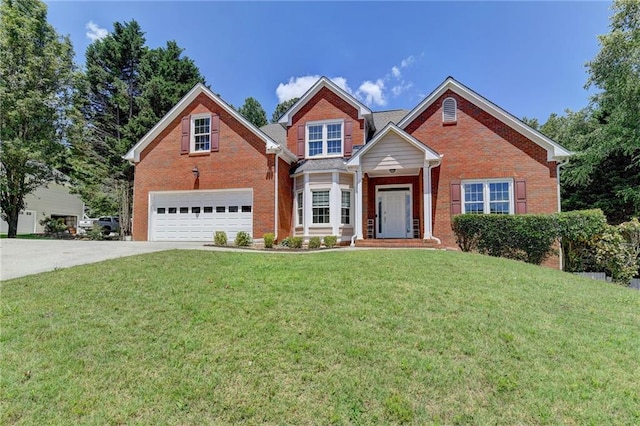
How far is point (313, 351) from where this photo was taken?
14.0 feet

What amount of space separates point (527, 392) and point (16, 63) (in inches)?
1126

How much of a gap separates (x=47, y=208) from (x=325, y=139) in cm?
3027

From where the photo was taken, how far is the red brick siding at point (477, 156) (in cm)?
1396

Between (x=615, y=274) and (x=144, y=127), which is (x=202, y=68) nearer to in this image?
(x=144, y=127)

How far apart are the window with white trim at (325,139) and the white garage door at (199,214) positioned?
4.01 m

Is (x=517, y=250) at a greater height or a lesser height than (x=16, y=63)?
lesser

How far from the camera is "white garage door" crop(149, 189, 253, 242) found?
53.2ft

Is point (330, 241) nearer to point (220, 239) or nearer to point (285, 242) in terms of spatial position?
point (285, 242)

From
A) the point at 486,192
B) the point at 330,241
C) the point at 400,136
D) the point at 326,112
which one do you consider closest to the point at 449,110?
the point at 400,136

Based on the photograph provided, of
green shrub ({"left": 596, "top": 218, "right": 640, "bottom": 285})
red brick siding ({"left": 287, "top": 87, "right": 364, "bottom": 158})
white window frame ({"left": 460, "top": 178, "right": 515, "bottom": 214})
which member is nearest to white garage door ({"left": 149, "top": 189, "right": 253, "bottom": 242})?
red brick siding ({"left": 287, "top": 87, "right": 364, "bottom": 158})

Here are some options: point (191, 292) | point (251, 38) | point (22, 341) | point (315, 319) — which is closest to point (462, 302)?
point (315, 319)

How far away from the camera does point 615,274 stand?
1060cm

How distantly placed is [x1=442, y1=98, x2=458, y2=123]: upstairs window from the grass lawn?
33.4ft

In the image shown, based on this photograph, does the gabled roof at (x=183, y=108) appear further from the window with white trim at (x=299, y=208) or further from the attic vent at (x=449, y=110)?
the attic vent at (x=449, y=110)
